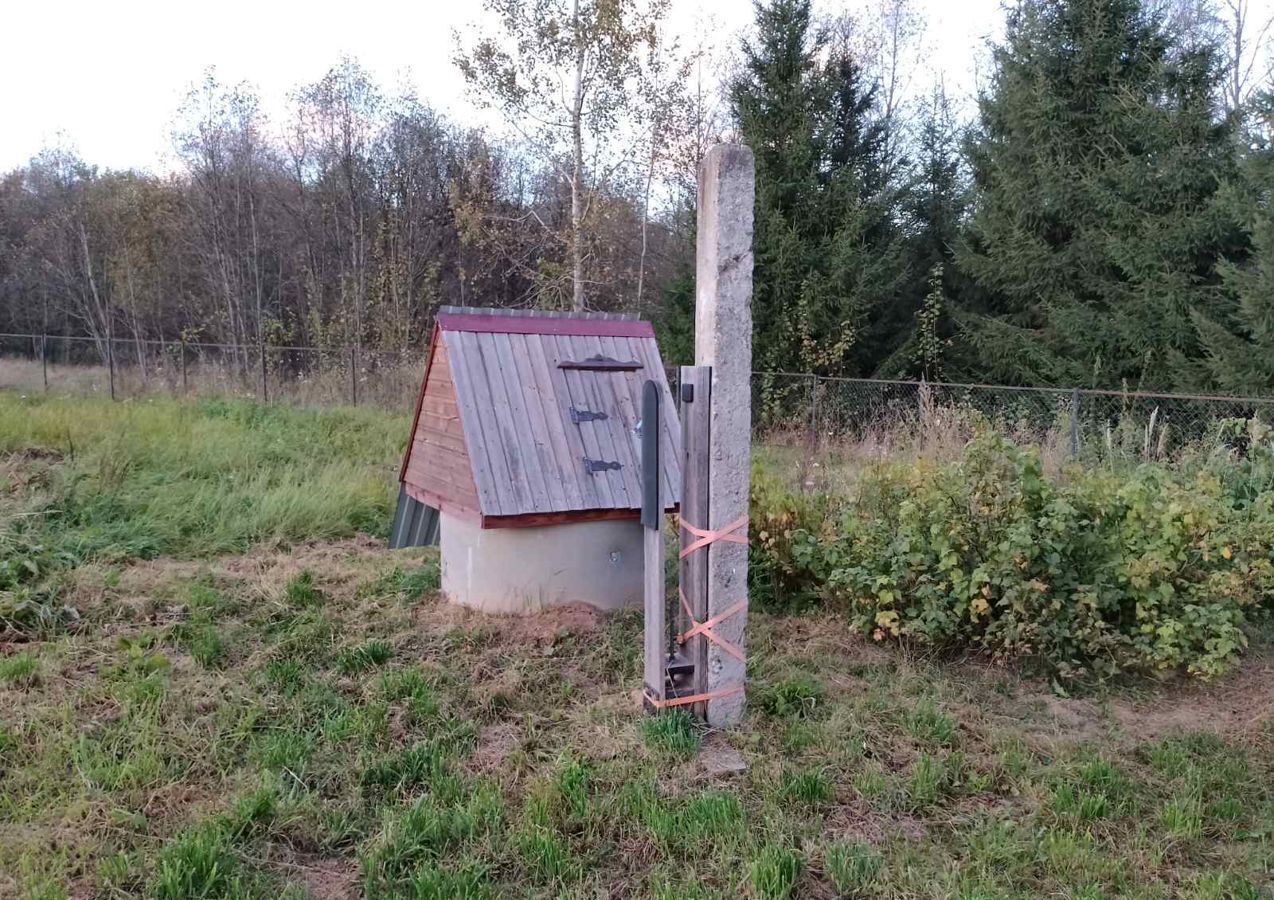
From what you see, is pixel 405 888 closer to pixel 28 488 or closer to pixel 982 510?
pixel 982 510

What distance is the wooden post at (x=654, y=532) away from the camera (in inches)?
141

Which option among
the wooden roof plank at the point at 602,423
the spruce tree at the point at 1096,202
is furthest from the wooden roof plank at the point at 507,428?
the spruce tree at the point at 1096,202

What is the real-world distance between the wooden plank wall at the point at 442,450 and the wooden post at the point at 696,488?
4.89 ft

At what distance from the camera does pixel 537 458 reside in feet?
15.9

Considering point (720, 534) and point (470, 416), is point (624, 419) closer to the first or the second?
point (470, 416)

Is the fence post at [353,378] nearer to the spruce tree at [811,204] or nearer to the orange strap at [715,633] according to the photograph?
the spruce tree at [811,204]

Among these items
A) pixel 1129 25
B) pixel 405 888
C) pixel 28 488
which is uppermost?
pixel 1129 25

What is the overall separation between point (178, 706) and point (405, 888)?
1.67 meters

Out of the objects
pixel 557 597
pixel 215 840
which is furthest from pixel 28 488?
pixel 215 840

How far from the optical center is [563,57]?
15547mm

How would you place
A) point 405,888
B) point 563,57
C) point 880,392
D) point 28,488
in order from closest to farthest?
1. point 405,888
2. point 28,488
3. point 880,392
4. point 563,57

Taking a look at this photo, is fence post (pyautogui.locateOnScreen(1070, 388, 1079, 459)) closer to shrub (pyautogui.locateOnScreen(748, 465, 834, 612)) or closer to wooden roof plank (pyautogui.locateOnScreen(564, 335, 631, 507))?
shrub (pyautogui.locateOnScreen(748, 465, 834, 612))

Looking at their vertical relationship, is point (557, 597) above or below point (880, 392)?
below

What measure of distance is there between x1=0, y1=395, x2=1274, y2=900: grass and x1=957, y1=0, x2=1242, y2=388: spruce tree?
9.34 metres
